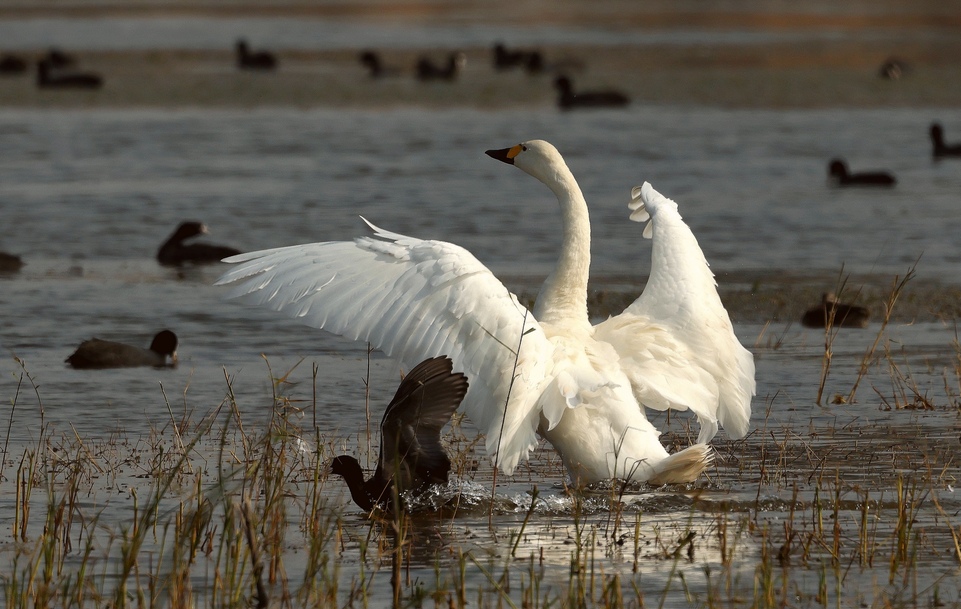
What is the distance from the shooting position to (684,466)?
646cm

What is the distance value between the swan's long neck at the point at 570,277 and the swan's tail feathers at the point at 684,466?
91cm

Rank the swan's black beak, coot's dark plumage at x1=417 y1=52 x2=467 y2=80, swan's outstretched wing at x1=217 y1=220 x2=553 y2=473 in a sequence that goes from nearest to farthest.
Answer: swan's outstretched wing at x1=217 y1=220 x2=553 y2=473 → the swan's black beak → coot's dark plumage at x1=417 y1=52 x2=467 y2=80

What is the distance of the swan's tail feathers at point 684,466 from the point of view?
640 centimetres

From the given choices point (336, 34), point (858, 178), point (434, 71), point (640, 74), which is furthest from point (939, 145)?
point (336, 34)

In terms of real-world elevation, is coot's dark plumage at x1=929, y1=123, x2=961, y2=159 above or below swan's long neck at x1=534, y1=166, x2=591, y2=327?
above

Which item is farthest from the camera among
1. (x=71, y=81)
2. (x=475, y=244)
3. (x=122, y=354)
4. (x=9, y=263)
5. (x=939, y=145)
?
(x=71, y=81)

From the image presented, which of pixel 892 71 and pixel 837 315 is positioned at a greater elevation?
pixel 892 71

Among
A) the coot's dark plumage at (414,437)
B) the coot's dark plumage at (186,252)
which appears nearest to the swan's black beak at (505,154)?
the coot's dark plumage at (414,437)

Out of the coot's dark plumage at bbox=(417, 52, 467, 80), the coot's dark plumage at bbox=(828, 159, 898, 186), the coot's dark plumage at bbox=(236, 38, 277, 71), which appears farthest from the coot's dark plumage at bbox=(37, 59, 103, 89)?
the coot's dark plumage at bbox=(828, 159, 898, 186)

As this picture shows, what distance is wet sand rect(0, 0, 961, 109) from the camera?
30.4 metres

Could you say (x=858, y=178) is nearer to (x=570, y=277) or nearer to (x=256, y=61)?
(x=570, y=277)

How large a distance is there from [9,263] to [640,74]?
77.5ft

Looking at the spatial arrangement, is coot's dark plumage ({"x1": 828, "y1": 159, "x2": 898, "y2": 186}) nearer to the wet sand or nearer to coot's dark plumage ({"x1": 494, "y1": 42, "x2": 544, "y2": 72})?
the wet sand

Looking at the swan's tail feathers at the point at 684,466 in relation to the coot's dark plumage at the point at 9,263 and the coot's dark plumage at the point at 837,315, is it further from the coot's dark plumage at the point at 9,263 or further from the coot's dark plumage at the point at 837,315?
the coot's dark plumage at the point at 9,263
